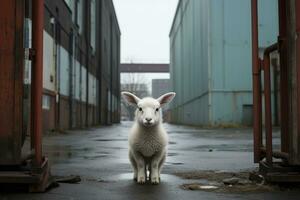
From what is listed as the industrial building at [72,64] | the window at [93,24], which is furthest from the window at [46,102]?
the window at [93,24]

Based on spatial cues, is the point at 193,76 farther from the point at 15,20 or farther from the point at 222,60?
the point at 15,20

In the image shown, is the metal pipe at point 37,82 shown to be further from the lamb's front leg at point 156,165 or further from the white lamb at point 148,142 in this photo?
the lamb's front leg at point 156,165

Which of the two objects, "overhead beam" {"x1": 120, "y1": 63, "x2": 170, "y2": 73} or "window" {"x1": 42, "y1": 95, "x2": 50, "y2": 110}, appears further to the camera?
"overhead beam" {"x1": 120, "y1": 63, "x2": 170, "y2": 73}

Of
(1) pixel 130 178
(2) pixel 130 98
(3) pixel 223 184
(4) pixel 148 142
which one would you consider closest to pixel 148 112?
(4) pixel 148 142

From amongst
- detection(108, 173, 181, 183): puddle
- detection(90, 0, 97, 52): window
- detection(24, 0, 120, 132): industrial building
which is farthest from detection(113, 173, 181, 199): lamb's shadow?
detection(90, 0, 97, 52): window

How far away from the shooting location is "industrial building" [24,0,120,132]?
23.1m

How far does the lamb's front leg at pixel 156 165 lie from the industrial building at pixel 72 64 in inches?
327

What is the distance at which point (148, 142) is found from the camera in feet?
21.6

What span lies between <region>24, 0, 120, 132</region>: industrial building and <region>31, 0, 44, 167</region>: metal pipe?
842cm

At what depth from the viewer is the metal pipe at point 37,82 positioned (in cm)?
563

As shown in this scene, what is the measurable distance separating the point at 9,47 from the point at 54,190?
1.61 metres

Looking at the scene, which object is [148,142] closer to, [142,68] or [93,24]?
[93,24]

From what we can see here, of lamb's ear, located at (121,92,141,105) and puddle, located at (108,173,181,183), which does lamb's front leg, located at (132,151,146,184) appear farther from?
lamb's ear, located at (121,92,141,105)

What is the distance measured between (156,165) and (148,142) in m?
0.31
